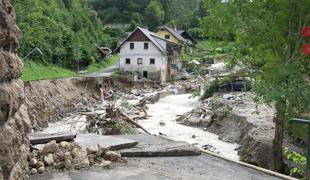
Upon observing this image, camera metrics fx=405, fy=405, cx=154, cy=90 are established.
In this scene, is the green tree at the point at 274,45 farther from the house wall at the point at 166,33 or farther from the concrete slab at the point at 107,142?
the house wall at the point at 166,33

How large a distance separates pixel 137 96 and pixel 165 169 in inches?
1272

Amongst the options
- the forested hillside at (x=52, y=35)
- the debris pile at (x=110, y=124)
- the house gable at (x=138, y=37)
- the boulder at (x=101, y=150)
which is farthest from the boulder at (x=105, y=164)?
the house gable at (x=138, y=37)

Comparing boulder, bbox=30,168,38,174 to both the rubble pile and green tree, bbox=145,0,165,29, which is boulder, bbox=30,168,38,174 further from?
green tree, bbox=145,0,165,29

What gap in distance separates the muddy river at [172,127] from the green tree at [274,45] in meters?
4.41

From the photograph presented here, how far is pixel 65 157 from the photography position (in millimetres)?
6172

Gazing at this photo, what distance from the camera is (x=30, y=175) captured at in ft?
18.4

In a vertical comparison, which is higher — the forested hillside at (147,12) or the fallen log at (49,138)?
the forested hillside at (147,12)

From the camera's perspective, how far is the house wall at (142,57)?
50.3 metres

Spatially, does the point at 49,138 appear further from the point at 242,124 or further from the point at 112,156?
the point at 242,124

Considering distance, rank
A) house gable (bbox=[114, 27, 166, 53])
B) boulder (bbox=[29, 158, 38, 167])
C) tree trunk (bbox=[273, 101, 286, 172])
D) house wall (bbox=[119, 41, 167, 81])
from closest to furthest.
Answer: boulder (bbox=[29, 158, 38, 167])
tree trunk (bbox=[273, 101, 286, 172])
house gable (bbox=[114, 27, 166, 53])
house wall (bbox=[119, 41, 167, 81])

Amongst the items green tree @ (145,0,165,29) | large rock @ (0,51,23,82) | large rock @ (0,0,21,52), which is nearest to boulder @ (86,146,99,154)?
large rock @ (0,51,23,82)

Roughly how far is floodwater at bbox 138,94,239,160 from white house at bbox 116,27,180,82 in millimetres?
13020

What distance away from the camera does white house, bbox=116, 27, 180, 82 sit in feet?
164

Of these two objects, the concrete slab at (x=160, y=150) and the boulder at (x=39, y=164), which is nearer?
the boulder at (x=39, y=164)
